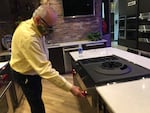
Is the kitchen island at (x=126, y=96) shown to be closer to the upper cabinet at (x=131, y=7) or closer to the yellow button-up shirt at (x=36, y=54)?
the yellow button-up shirt at (x=36, y=54)

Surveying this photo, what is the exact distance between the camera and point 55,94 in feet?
10.8

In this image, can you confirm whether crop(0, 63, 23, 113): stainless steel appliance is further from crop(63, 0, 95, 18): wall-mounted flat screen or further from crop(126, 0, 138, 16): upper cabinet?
crop(126, 0, 138, 16): upper cabinet

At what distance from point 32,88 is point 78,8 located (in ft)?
11.1

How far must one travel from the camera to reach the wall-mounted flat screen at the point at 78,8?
4535 millimetres

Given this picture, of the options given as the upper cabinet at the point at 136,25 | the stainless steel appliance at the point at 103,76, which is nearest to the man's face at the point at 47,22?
the stainless steel appliance at the point at 103,76

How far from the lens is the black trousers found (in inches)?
66.1

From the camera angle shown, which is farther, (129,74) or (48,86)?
(48,86)

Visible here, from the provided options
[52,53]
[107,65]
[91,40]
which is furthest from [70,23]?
[107,65]

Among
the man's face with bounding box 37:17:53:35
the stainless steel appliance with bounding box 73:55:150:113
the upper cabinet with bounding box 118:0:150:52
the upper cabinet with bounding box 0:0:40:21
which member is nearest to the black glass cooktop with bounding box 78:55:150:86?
the stainless steel appliance with bounding box 73:55:150:113

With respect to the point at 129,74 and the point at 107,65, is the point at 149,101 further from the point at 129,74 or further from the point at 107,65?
the point at 107,65

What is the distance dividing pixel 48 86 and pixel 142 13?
2925 mm

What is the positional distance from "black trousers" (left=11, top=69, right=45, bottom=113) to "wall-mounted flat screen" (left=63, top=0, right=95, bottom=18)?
Answer: 3191 mm

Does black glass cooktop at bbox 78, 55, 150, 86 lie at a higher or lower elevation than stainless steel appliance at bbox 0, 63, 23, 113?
higher

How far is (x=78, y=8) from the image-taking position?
181 inches
